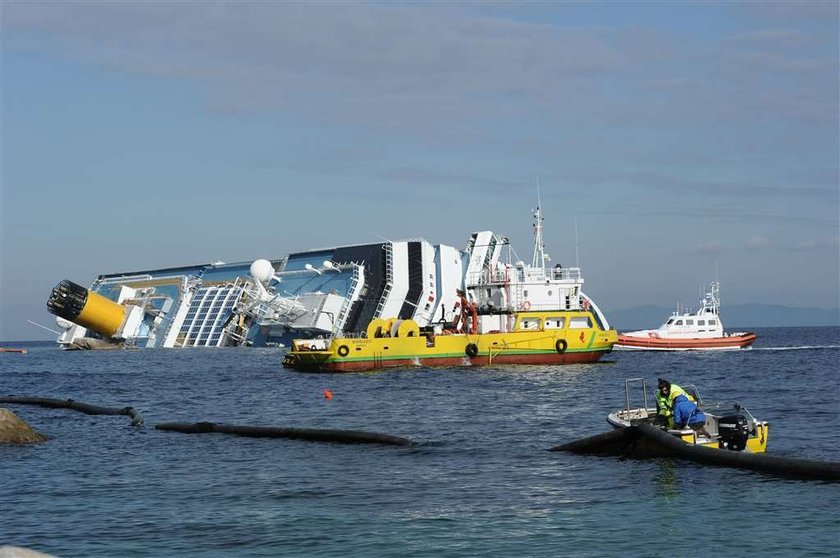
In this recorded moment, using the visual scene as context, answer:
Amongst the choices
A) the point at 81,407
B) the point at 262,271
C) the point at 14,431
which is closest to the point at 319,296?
the point at 262,271

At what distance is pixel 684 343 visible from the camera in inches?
2729

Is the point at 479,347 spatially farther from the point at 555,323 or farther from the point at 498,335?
the point at 555,323

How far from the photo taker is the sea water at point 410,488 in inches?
563

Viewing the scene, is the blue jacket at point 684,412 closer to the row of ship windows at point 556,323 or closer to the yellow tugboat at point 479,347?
the yellow tugboat at point 479,347

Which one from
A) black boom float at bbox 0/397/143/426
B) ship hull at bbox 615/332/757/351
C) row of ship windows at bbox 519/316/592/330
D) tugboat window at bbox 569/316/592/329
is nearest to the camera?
black boom float at bbox 0/397/143/426

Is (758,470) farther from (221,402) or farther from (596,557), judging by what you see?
(221,402)

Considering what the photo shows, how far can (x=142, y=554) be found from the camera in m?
13.9

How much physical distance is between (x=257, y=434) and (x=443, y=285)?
149 ft

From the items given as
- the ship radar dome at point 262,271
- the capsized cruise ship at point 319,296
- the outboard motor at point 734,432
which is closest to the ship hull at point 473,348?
the capsized cruise ship at point 319,296

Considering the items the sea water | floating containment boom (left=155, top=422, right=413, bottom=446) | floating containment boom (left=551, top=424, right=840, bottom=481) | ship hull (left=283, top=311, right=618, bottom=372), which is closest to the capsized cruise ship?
ship hull (left=283, top=311, right=618, bottom=372)

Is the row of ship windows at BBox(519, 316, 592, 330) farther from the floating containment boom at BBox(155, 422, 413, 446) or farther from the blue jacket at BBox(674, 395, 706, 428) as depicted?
the blue jacket at BBox(674, 395, 706, 428)

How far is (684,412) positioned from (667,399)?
0.49 metres

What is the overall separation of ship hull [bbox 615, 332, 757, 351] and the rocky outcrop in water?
2033 inches

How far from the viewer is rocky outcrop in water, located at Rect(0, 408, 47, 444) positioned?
80.4 feet
